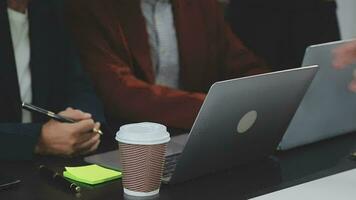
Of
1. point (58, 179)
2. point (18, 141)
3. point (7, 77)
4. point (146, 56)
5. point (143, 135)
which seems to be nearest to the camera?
point (143, 135)

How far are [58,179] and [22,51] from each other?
710 millimetres

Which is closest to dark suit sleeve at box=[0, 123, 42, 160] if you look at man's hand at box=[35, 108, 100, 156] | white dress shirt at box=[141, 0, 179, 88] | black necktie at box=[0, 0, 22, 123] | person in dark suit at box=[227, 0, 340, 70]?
man's hand at box=[35, 108, 100, 156]

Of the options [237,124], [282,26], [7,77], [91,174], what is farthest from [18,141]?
[282,26]

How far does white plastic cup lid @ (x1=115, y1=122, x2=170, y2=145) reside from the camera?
1115mm

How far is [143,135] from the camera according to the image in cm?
112

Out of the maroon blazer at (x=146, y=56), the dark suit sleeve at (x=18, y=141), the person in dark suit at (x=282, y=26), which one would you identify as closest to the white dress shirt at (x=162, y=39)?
the maroon blazer at (x=146, y=56)

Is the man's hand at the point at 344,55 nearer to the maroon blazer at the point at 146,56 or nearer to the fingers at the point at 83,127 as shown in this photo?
the maroon blazer at the point at 146,56

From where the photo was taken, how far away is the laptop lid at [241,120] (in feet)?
3.78

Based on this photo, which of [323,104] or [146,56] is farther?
[146,56]

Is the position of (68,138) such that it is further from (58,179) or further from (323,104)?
(323,104)

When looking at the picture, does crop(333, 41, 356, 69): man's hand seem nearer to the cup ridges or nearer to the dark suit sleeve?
the cup ridges

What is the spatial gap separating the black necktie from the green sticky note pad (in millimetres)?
521

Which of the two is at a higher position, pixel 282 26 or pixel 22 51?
pixel 22 51

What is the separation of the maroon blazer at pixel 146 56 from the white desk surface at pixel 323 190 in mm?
553
